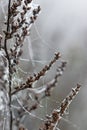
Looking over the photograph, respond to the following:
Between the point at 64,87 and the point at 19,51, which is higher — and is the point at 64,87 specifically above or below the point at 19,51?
below

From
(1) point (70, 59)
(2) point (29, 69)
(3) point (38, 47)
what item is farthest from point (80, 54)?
(3) point (38, 47)

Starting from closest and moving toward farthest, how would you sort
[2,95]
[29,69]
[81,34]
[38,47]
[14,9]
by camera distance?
[14,9], [2,95], [38,47], [29,69], [81,34]

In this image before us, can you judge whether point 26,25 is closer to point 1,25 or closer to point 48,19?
point 1,25

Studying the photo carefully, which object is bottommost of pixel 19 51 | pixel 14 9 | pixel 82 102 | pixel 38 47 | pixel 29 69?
pixel 82 102

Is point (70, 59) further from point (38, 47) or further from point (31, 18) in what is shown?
point (31, 18)

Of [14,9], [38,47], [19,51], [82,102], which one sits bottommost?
[82,102]

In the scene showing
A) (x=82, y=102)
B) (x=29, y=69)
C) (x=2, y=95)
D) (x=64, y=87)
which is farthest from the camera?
(x=82, y=102)

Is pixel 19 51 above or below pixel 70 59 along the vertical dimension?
above

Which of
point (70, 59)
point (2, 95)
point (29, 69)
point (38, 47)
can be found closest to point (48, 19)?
point (70, 59)

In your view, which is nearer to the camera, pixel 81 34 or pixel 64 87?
pixel 64 87
